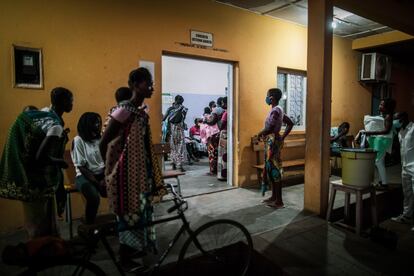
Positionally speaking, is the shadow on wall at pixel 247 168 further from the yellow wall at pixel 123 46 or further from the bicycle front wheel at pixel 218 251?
the bicycle front wheel at pixel 218 251

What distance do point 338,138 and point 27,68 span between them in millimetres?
6228

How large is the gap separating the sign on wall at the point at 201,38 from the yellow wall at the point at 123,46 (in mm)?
91

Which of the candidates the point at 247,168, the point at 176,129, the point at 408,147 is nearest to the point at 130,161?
the point at 247,168

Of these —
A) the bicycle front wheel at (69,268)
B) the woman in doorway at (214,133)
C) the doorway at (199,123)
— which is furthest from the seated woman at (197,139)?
the bicycle front wheel at (69,268)

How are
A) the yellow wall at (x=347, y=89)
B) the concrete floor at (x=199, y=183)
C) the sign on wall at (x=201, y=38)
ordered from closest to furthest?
1. the sign on wall at (x=201, y=38)
2. the concrete floor at (x=199, y=183)
3. the yellow wall at (x=347, y=89)

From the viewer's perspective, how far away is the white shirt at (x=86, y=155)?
3213 millimetres

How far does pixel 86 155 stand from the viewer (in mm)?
3260

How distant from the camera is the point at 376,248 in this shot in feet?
11.1

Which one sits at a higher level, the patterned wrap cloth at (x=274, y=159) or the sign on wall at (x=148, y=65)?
the sign on wall at (x=148, y=65)

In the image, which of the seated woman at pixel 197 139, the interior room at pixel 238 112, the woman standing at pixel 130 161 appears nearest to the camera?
the woman standing at pixel 130 161

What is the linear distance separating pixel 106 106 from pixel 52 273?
2598mm

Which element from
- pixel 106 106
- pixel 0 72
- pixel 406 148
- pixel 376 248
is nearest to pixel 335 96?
pixel 406 148

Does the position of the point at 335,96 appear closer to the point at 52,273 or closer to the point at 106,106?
the point at 106,106

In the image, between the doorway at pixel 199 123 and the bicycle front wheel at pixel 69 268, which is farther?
the doorway at pixel 199 123
